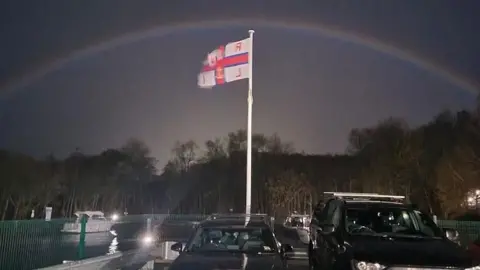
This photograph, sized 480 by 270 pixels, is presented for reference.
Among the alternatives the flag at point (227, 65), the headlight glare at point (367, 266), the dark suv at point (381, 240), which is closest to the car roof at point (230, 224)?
the dark suv at point (381, 240)

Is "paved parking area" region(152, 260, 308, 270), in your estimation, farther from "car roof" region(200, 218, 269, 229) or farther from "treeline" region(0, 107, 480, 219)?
"treeline" region(0, 107, 480, 219)

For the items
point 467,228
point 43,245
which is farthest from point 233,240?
point 467,228

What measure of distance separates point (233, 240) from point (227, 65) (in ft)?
48.0

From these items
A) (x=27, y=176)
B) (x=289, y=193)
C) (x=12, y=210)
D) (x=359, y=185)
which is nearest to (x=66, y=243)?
(x=12, y=210)

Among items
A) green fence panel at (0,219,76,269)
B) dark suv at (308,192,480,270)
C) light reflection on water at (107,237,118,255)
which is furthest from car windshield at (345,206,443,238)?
light reflection on water at (107,237,118,255)

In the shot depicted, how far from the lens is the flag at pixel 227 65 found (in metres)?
23.2

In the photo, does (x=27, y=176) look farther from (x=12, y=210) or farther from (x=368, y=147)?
(x=368, y=147)

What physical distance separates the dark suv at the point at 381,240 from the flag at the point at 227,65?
40.2 feet

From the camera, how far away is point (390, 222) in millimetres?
10109

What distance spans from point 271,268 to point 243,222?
7.52 ft

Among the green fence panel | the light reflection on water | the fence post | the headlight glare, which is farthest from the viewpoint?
the light reflection on water

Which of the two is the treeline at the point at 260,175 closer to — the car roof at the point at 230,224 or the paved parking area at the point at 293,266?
the paved parking area at the point at 293,266

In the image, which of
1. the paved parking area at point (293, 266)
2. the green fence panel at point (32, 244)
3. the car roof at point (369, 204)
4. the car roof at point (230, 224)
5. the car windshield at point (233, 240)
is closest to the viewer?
the car windshield at point (233, 240)

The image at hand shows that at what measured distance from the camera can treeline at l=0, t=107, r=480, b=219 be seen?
133 feet
